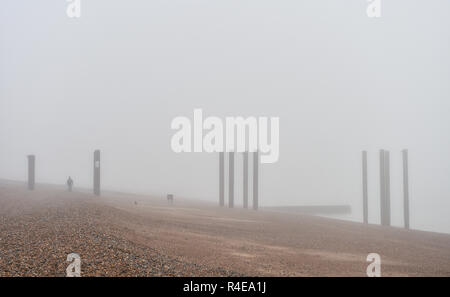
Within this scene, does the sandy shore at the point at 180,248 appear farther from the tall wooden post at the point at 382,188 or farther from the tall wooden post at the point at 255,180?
the tall wooden post at the point at 255,180

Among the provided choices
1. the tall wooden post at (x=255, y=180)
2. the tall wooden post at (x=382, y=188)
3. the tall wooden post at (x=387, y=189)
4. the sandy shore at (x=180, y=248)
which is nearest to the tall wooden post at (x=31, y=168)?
the sandy shore at (x=180, y=248)

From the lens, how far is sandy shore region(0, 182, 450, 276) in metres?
10.4

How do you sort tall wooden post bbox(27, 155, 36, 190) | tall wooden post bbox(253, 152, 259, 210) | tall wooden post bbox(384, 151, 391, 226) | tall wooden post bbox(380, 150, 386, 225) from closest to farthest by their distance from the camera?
tall wooden post bbox(27, 155, 36, 190) → tall wooden post bbox(384, 151, 391, 226) → tall wooden post bbox(380, 150, 386, 225) → tall wooden post bbox(253, 152, 259, 210)

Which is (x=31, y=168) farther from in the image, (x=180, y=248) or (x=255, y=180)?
(x=180, y=248)

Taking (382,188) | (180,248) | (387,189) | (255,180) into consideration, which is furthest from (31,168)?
(387,189)

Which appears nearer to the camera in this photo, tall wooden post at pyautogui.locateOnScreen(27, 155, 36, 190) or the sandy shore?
the sandy shore

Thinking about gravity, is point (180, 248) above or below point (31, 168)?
below

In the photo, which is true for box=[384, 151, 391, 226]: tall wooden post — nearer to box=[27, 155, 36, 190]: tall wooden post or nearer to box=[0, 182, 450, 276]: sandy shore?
box=[0, 182, 450, 276]: sandy shore

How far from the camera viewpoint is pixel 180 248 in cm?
1416

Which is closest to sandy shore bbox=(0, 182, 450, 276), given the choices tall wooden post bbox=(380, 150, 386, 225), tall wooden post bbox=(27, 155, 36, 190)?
tall wooden post bbox=(27, 155, 36, 190)
